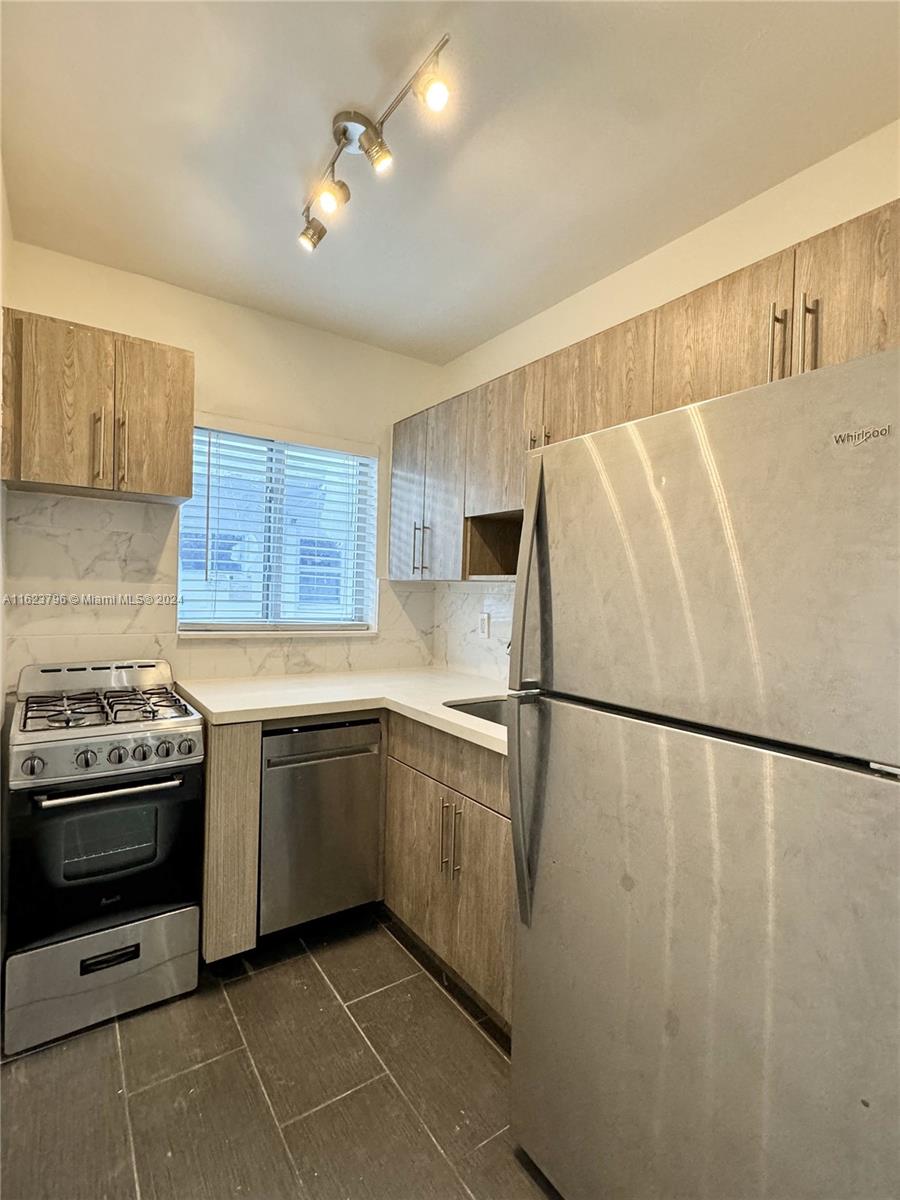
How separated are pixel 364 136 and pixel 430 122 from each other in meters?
0.18

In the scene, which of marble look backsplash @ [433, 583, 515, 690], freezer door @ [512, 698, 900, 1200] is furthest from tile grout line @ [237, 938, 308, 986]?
marble look backsplash @ [433, 583, 515, 690]

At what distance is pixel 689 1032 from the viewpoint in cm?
100

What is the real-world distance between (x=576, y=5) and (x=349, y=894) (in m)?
2.77

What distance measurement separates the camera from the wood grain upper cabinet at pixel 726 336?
1.36 m

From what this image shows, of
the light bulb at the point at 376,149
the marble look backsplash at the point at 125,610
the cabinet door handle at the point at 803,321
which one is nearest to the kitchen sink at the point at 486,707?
the marble look backsplash at the point at 125,610

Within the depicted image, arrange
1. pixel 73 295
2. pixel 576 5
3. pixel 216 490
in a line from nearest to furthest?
pixel 576 5
pixel 73 295
pixel 216 490

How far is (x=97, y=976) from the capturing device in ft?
5.84

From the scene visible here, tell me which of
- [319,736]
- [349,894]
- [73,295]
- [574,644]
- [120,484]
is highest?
[73,295]

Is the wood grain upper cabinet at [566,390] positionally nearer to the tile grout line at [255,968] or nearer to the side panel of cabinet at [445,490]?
the side panel of cabinet at [445,490]

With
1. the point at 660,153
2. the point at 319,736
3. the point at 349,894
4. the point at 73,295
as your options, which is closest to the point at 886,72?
the point at 660,153

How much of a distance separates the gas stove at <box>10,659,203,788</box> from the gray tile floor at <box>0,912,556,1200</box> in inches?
32.0

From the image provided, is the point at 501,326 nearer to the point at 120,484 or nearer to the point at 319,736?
the point at 120,484

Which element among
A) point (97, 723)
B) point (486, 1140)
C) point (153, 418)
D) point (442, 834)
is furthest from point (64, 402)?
point (486, 1140)

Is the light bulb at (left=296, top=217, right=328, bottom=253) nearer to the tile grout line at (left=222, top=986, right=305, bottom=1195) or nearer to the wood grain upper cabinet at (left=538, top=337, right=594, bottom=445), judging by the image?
the wood grain upper cabinet at (left=538, top=337, right=594, bottom=445)
